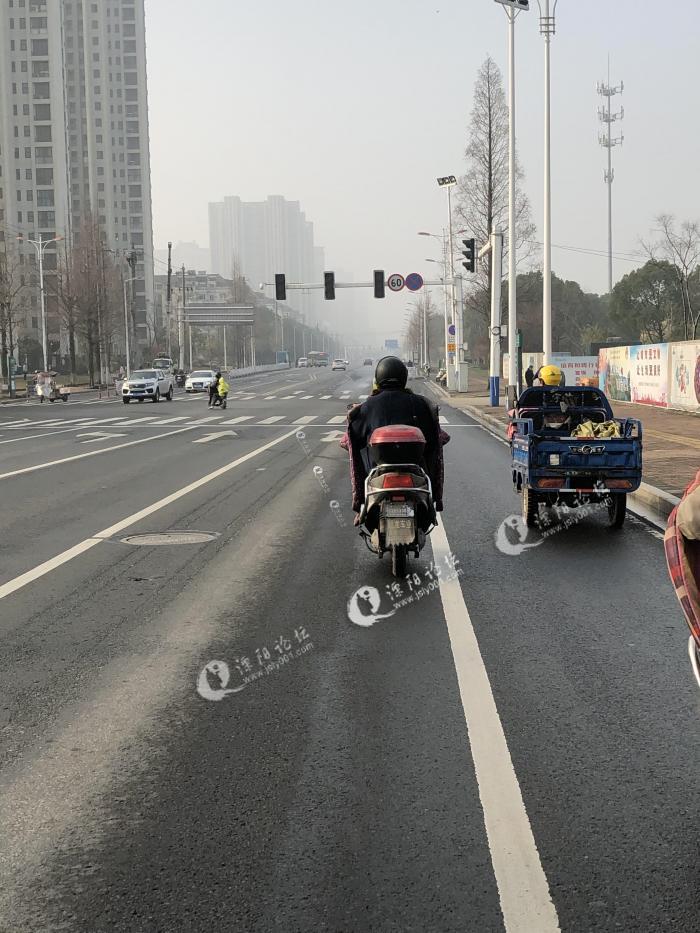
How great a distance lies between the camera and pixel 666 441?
20.9m

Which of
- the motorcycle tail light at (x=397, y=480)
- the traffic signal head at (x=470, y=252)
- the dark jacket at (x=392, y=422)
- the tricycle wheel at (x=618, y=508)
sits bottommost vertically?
the tricycle wheel at (x=618, y=508)

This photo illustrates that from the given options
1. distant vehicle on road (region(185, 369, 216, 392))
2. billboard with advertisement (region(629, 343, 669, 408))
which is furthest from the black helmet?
distant vehicle on road (region(185, 369, 216, 392))

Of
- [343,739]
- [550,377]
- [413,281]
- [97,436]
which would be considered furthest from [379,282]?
[343,739]

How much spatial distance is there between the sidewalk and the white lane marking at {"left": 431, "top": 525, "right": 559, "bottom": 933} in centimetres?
242

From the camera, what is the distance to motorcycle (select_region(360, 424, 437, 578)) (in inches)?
318

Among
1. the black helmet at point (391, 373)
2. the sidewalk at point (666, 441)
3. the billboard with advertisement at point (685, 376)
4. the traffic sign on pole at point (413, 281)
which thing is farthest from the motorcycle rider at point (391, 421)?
the traffic sign on pole at point (413, 281)

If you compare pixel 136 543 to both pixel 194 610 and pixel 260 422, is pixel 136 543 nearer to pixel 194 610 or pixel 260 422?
pixel 194 610

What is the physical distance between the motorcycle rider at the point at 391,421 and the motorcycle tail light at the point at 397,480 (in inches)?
19.4

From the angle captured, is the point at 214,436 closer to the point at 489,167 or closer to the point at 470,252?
the point at 470,252

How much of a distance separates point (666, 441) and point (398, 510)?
557 inches

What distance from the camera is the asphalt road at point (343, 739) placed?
3.22 m

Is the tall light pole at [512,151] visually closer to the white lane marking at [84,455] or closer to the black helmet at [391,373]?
the white lane marking at [84,455]

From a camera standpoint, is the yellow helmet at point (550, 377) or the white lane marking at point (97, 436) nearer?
the yellow helmet at point (550, 377)

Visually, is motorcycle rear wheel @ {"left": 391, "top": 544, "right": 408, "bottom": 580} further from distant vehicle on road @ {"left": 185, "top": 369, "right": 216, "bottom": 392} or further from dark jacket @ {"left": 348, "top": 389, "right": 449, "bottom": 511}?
distant vehicle on road @ {"left": 185, "top": 369, "right": 216, "bottom": 392}
